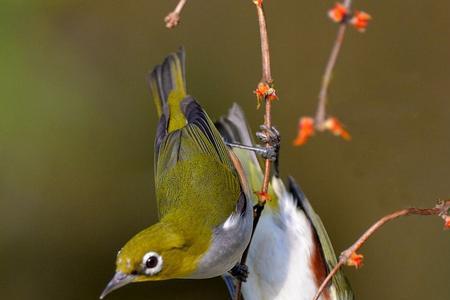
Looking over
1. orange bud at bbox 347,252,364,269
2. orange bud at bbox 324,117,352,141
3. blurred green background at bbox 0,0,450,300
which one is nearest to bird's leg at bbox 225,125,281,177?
orange bud at bbox 347,252,364,269

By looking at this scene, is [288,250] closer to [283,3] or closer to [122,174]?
[122,174]

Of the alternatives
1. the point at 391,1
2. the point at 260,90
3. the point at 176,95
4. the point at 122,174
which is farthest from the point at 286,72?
the point at 260,90

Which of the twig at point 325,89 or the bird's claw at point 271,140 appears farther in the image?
the bird's claw at point 271,140

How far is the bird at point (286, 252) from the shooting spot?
5125mm

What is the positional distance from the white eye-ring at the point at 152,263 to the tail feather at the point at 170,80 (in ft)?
5.40

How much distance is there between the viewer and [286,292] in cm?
515

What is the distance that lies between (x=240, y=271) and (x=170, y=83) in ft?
4.21

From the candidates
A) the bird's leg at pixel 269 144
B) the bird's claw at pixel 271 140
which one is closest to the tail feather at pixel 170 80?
the bird's leg at pixel 269 144

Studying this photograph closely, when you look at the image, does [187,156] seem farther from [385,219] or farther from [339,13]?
[339,13]

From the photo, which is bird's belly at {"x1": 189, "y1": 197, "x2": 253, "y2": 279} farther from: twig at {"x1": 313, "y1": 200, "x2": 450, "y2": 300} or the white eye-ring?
twig at {"x1": 313, "y1": 200, "x2": 450, "y2": 300}

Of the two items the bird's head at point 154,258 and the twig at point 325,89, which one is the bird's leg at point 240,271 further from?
the twig at point 325,89

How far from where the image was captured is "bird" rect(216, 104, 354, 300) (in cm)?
512

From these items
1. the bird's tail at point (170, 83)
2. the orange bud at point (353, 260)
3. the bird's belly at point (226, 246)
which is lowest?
the orange bud at point (353, 260)

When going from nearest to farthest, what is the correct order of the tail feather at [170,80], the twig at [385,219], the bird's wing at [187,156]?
the twig at [385,219], the bird's wing at [187,156], the tail feather at [170,80]
